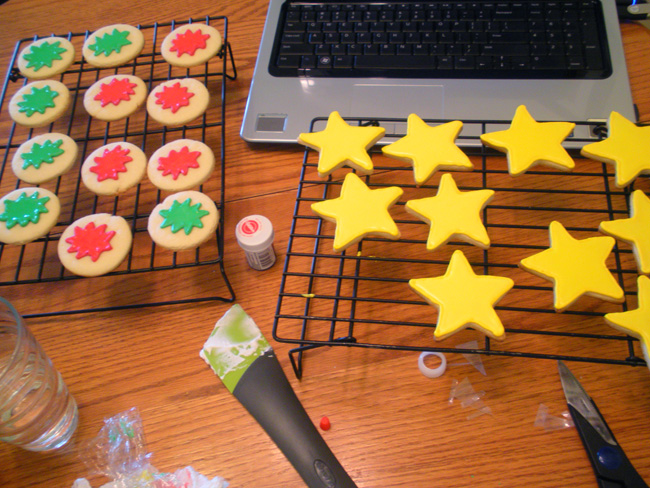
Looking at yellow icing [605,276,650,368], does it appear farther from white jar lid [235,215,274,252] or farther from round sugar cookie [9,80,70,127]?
round sugar cookie [9,80,70,127]

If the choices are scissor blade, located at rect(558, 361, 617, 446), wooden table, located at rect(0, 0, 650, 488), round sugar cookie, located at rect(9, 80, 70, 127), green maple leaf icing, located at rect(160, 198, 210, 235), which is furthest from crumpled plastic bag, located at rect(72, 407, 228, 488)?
round sugar cookie, located at rect(9, 80, 70, 127)

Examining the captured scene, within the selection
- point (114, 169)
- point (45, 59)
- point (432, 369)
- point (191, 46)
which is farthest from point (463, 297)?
point (45, 59)

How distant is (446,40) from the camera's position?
0.96 meters

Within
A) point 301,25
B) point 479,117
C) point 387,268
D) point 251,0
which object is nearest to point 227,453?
point 387,268

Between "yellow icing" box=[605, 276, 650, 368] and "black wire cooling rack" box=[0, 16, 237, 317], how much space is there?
0.56m

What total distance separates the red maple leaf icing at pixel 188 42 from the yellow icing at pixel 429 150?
476 mm

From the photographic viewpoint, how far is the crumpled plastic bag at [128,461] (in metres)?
0.65

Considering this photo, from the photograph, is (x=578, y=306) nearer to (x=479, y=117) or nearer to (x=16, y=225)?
(x=479, y=117)

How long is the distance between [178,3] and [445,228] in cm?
93

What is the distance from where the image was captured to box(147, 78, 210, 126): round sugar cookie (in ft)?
2.91

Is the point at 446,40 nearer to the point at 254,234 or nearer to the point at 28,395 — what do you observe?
the point at 254,234

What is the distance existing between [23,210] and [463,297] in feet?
2.46

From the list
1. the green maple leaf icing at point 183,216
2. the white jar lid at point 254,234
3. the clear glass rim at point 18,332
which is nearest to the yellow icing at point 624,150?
the white jar lid at point 254,234

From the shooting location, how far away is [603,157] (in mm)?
739
